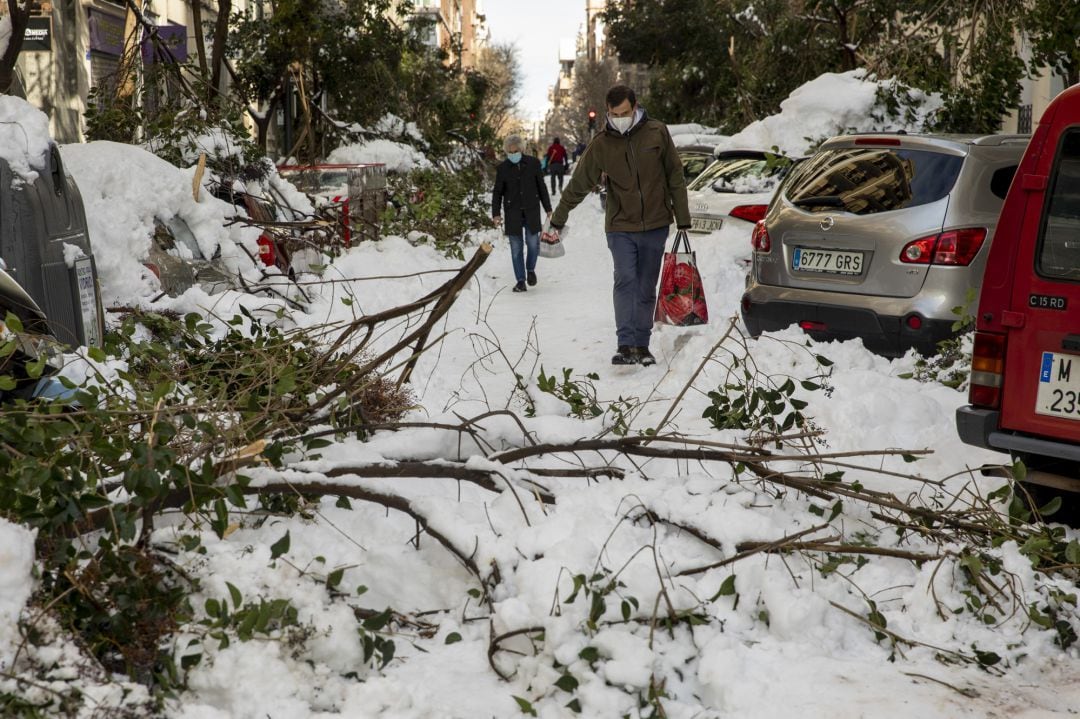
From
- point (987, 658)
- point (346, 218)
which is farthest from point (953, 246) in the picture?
point (346, 218)

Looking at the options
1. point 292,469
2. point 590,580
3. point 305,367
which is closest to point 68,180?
point 305,367

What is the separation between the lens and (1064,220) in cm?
454

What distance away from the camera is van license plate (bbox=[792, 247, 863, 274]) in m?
7.70

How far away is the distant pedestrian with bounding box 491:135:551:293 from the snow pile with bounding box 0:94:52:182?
27.2ft

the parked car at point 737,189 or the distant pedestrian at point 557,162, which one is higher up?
the parked car at point 737,189

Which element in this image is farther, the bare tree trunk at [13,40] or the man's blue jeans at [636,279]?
the bare tree trunk at [13,40]

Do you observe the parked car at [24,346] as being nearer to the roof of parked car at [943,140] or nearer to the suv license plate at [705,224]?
the roof of parked car at [943,140]

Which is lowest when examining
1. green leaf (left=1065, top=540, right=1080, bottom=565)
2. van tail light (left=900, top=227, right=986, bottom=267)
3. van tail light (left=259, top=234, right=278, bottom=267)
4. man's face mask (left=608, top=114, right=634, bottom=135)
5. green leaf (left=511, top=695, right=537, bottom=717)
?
green leaf (left=511, top=695, right=537, bottom=717)

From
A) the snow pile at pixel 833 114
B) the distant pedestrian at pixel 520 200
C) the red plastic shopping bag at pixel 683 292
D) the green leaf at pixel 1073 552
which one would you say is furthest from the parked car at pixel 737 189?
the green leaf at pixel 1073 552

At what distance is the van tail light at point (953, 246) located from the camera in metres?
7.29

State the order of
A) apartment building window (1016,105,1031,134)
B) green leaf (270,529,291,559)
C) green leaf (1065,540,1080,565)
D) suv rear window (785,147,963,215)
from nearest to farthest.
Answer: green leaf (270,529,291,559) < green leaf (1065,540,1080,565) < suv rear window (785,147,963,215) < apartment building window (1016,105,1031,134)

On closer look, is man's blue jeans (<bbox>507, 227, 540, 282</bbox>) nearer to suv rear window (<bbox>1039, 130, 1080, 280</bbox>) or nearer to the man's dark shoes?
the man's dark shoes

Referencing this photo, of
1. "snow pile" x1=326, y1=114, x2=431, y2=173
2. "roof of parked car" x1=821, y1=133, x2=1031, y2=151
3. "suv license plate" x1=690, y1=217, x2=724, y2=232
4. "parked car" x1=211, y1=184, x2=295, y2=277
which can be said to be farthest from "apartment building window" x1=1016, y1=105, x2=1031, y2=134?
"parked car" x1=211, y1=184, x2=295, y2=277

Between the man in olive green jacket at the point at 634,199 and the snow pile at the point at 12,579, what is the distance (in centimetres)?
592
